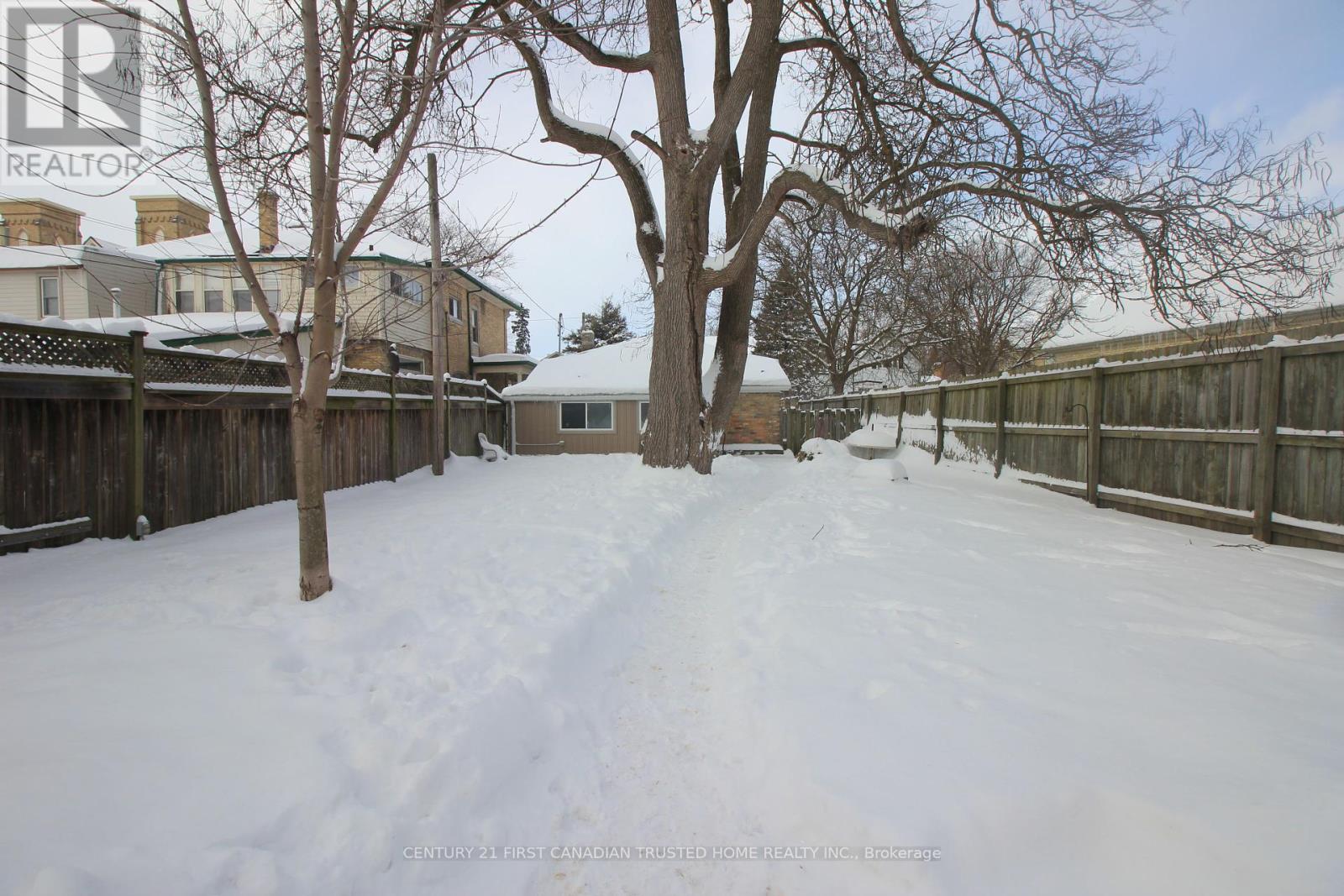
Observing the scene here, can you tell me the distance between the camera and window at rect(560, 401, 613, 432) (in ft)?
64.6

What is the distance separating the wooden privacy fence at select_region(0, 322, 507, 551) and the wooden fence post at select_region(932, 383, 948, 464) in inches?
435

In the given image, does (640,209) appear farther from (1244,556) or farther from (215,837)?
(215,837)

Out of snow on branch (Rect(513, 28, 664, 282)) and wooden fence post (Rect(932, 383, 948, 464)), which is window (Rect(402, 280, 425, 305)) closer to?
snow on branch (Rect(513, 28, 664, 282))

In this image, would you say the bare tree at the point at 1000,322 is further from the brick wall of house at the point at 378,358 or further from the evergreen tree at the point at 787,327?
the brick wall of house at the point at 378,358

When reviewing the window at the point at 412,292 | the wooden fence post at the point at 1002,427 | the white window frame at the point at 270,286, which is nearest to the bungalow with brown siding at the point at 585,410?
the window at the point at 412,292

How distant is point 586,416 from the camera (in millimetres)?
19750

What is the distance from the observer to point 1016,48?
8.71 meters

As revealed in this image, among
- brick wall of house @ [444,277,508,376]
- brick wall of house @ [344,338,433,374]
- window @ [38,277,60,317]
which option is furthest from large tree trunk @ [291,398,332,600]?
window @ [38,277,60,317]

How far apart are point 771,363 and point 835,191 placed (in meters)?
13.2

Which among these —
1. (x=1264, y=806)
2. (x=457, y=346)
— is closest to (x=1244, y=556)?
(x=1264, y=806)

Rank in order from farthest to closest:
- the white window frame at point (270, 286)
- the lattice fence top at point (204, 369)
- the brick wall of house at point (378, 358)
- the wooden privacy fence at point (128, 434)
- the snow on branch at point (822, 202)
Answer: the brick wall of house at point (378, 358) → the snow on branch at point (822, 202) → the lattice fence top at point (204, 369) → the wooden privacy fence at point (128, 434) → the white window frame at point (270, 286)

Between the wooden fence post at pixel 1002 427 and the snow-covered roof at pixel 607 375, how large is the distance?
878 centimetres

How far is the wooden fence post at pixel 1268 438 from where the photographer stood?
17.6 feet

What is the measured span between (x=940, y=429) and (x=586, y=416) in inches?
437
